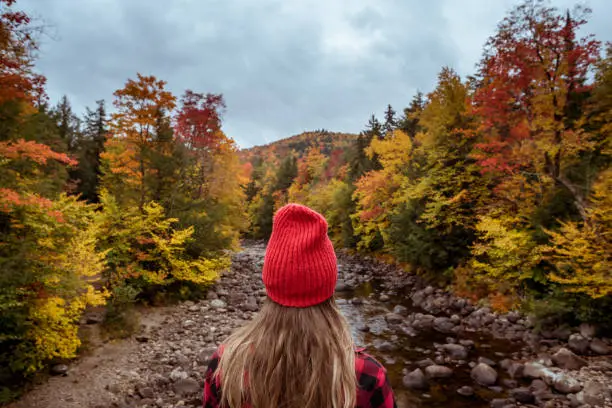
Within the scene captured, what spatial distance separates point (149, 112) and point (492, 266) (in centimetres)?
1644

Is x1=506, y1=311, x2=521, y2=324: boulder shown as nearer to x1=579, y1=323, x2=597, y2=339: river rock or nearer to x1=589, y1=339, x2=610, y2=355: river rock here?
x1=579, y1=323, x2=597, y2=339: river rock

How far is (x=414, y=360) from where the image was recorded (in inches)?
384

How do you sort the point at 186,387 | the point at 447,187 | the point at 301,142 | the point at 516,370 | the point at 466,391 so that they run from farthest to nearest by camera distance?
the point at 301,142, the point at 447,187, the point at 516,370, the point at 466,391, the point at 186,387

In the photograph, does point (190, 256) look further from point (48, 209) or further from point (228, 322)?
point (48, 209)

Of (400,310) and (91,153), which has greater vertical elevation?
(91,153)

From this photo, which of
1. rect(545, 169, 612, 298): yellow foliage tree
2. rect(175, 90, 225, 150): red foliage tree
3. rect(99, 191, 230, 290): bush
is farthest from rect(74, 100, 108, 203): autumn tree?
rect(545, 169, 612, 298): yellow foliage tree

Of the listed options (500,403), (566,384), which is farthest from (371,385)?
(566,384)

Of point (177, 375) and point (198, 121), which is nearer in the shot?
point (177, 375)

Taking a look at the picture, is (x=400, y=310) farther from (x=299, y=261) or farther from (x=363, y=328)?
(x=299, y=261)

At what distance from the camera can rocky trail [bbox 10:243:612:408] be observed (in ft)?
24.0

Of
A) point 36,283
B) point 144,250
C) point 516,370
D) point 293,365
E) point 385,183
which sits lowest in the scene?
point 516,370

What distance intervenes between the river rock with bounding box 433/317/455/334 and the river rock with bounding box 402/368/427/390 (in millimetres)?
3780

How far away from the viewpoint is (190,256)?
14.3 m

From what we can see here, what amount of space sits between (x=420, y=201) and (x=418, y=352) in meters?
10.8
